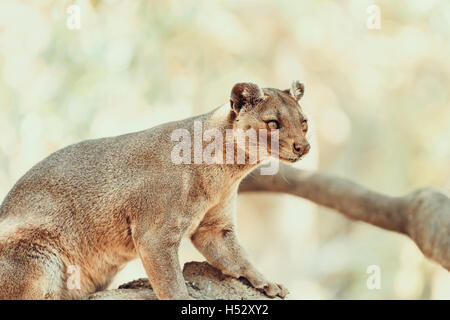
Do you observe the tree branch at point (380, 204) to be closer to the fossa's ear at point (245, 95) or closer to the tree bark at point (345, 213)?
the tree bark at point (345, 213)

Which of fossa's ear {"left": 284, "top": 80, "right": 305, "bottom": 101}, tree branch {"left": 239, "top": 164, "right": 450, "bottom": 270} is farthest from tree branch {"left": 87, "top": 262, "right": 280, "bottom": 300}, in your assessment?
tree branch {"left": 239, "top": 164, "right": 450, "bottom": 270}

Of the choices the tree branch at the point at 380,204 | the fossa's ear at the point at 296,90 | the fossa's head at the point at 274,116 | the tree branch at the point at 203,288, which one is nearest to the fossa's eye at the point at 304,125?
the fossa's head at the point at 274,116

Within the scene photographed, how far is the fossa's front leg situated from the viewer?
5.24 metres

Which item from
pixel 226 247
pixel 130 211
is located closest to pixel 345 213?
pixel 226 247

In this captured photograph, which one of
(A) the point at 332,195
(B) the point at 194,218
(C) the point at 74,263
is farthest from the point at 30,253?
(A) the point at 332,195

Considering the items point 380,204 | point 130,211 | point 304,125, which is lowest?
point 380,204

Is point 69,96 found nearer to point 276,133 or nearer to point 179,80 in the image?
point 179,80

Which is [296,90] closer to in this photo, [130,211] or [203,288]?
[130,211]

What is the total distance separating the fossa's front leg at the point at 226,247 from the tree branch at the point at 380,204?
1778mm

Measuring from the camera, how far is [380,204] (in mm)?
7285

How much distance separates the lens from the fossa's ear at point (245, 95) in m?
4.92

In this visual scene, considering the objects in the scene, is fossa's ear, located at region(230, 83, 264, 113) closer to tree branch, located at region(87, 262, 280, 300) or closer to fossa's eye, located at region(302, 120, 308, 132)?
fossa's eye, located at region(302, 120, 308, 132)

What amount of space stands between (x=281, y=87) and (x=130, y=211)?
11773 millimetres
